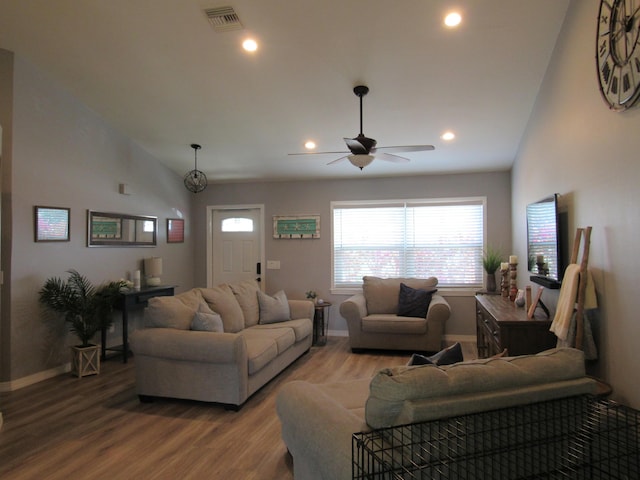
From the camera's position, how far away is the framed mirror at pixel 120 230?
4828 mm

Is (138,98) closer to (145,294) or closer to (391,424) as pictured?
(145,294)

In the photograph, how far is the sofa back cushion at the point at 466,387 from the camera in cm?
146

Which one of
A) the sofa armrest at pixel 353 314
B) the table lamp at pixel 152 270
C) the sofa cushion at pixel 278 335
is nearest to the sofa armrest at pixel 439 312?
the sofa armrest at pixel 353 314

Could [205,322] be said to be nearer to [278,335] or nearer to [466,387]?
[278,335]

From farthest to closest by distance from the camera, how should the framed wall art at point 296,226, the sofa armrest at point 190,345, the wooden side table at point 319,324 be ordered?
the framed wall art at point 296,226
the wooden side table at point 319,324
the sofa armrest at point 190,345

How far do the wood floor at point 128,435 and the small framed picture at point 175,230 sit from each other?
254 cm

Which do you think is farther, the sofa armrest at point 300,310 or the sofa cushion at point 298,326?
the sofa armrest at point 300,310

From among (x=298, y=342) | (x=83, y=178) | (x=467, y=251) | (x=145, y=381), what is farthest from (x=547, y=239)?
(x=83, y=178)

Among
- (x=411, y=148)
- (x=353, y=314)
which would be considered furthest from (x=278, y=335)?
(x=411, y=148)

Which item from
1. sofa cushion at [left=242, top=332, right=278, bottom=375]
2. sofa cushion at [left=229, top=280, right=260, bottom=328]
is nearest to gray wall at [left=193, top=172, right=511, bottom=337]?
sofa cushion at [left=229, top=280, right=260, bottom=328]

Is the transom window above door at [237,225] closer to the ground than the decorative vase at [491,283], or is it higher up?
higher up

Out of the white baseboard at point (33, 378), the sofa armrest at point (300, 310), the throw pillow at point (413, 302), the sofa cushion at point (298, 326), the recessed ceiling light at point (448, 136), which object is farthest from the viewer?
the throw pillow at point (413, 302)

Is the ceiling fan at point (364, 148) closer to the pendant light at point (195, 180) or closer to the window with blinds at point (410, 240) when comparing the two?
the window with blinds at point (410, 240)

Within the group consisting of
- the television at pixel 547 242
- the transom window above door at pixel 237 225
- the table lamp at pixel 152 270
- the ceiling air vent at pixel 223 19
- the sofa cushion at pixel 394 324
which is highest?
the ceiling air vent at pixel 223 19
